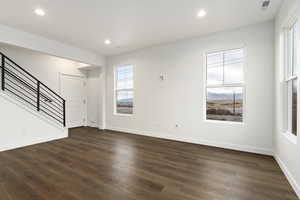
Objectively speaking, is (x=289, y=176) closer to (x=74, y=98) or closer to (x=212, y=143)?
(x=212, y=143)

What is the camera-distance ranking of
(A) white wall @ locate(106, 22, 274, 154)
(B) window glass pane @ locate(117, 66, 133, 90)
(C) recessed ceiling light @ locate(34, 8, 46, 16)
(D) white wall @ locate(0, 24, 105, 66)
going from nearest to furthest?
(C) recessed ceiling light @ locate(34, 8, 46, 16) < (A) white wall @ locate(106, 22, 274, 154) < (D) white wall @ locate(0, 24, 105, 66) < (B) window glass pane @ locate(117, 66, 133, 90)

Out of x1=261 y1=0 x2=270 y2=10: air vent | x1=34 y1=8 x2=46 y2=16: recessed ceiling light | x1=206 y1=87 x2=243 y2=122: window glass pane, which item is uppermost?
x1=34 y1=8 x2=46 y2=16: recessed ceiling light

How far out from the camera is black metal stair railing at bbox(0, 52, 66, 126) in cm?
399

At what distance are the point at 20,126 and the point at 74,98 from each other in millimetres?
2474

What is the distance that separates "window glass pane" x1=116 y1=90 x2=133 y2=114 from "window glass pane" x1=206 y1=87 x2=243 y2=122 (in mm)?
2560

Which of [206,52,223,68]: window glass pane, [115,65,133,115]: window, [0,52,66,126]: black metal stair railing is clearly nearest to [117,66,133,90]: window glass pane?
[115,65,133,115]: window

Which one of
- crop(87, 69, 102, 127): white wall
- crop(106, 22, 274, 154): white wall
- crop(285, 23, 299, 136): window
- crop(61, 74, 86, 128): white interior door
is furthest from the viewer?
crop(87, 69, 102, 127): white wall

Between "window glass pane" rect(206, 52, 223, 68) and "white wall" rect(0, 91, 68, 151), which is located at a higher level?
"window glass pane" rect(206, 52, 223, 68)

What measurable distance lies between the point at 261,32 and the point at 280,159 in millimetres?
2486

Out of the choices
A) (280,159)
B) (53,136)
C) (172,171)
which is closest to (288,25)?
(280,159)

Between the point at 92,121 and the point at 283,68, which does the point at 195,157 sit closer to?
the point at 283,68

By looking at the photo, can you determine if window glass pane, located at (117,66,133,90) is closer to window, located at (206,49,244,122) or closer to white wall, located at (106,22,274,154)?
white wall, located at (106,22,274,154)

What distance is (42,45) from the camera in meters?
3.67

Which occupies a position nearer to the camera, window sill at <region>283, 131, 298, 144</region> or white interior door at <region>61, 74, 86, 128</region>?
window sill at <region>283, 131, 298, 144</region>
